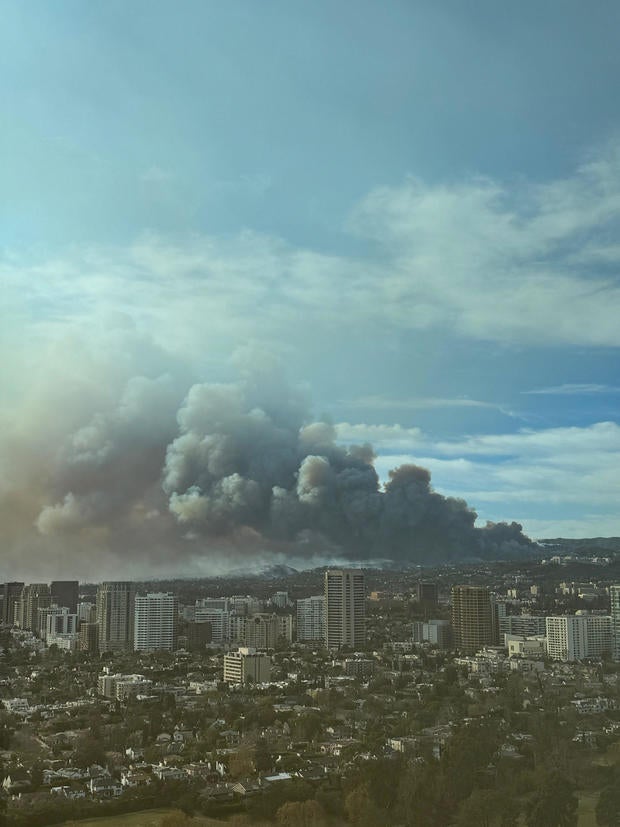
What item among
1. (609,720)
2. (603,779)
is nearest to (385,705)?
(609,720)

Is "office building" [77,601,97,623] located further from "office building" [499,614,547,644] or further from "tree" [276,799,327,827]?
"tree" [276,799,327,827]

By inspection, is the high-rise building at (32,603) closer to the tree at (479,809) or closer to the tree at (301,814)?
the tree at (301,814)

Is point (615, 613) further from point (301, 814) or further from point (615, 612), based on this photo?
point (301, 814)

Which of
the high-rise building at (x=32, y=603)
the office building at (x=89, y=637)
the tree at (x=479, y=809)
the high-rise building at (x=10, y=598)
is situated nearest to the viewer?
the tree at (x=479, y=809)

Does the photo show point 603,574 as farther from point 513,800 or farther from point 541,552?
point 513,800

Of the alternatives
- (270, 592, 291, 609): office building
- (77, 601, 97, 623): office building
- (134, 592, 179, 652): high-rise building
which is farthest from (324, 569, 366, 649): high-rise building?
(77, 601, 97, 623): office building

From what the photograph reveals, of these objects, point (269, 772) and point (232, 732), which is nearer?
point (269, 772)

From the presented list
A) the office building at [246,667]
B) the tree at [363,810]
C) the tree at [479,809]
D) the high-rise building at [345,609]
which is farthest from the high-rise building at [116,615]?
the tree at [479,809]
